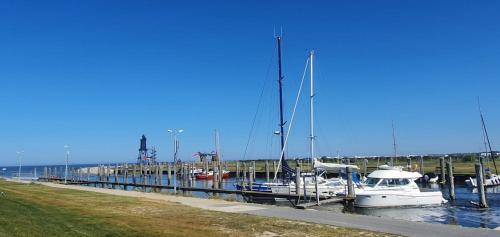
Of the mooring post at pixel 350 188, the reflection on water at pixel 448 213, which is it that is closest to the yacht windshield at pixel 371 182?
the reflection on water at pixel 448 213

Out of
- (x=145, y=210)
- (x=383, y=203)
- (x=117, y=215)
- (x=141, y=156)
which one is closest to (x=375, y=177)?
(x=383, y=203)

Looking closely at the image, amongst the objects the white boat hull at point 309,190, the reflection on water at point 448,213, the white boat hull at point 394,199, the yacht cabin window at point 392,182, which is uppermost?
the yacht cabin window at point 392,182

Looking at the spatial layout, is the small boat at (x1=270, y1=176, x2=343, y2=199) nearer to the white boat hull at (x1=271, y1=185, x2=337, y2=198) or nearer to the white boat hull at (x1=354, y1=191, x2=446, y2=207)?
the white boat hull at (x1=271, y1=185, x2=337, y2=198)

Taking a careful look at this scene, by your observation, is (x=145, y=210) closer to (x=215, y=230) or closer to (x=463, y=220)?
(x=215, y=230)

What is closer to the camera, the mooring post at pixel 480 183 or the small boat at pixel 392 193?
the mooring post at pixel 480 183

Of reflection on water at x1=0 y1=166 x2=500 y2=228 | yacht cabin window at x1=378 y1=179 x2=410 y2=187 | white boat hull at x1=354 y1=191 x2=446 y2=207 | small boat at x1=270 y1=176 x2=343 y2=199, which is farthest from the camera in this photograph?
small boat at x1=270 y1=176 x2=343 y2=199

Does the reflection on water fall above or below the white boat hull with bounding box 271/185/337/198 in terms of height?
below

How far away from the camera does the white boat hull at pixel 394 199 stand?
36.1 meters

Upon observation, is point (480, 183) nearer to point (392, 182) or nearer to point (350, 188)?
point (392, 182)

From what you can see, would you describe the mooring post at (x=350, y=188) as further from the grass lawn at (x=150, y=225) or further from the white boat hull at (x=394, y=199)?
the grass lawn at (x=150, y=225)

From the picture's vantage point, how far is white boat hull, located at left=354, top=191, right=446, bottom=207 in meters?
36.1

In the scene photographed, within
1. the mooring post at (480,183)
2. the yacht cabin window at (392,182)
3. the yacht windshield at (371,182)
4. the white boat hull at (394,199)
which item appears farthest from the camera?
the yacht windshield at (371,182)

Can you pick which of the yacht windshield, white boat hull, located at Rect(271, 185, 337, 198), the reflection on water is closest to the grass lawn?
the reflection on water

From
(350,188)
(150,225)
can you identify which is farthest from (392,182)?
(150,225)
